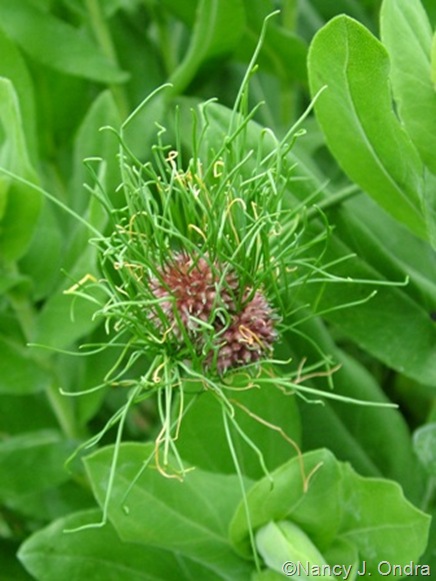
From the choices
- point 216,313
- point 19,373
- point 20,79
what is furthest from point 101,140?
point 216,313

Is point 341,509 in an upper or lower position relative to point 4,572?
upper

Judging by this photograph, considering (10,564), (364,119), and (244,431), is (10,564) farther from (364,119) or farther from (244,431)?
(364,119)

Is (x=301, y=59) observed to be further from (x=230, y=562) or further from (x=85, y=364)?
(x=230, y=562)

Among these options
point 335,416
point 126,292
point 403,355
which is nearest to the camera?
point 126,292

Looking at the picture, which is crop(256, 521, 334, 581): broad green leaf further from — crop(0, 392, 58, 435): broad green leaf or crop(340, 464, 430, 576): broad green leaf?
crop(0, 392, 58, 435): broad green leaf

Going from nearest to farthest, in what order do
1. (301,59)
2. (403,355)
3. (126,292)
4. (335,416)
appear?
(126,292)
(403,355)
(335,416)
(301,59)

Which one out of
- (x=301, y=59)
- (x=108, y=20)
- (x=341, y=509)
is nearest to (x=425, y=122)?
(x=341, y=509)

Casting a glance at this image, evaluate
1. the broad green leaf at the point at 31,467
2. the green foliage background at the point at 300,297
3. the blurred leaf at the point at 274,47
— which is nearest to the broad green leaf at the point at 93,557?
the green foliage background at the point at 300,297

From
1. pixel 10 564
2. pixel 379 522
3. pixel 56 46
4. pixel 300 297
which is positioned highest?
pixel 56 46
